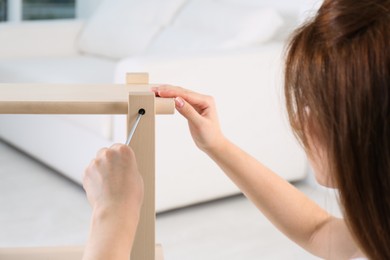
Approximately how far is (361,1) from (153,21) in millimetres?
2750

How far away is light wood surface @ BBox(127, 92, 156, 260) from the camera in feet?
3.59

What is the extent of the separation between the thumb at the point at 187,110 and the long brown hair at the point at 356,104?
0.35 m

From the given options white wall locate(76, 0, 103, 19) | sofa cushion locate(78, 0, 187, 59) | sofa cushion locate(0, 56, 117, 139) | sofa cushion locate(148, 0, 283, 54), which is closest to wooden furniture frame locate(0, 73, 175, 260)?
sofa cushion locate(0, 56, 117, 139)

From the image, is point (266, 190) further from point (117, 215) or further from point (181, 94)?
point (117, 215)

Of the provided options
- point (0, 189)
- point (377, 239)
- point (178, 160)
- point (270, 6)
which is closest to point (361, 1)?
point (377, 239)

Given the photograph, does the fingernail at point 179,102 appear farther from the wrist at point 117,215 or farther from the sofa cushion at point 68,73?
the sofa cushion at point 68,73

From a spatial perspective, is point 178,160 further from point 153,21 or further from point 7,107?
point 7,107

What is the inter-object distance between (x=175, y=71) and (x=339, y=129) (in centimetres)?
186

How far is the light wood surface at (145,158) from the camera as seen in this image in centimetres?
109

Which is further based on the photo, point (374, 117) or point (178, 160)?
point (178, 160)

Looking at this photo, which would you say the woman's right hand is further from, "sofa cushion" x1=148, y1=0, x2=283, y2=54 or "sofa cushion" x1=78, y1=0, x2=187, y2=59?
"sofa cushion" x1=78, y1=0, x2=187, y2=59

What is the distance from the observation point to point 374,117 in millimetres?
813

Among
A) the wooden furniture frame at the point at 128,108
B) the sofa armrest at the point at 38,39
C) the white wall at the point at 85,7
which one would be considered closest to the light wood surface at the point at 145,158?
the wooden furniture frame at the point at 128,108

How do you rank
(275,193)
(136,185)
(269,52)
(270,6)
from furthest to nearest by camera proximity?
1. (270,6)
2. (269,52)
3. (275,193)
4. (136,185)
